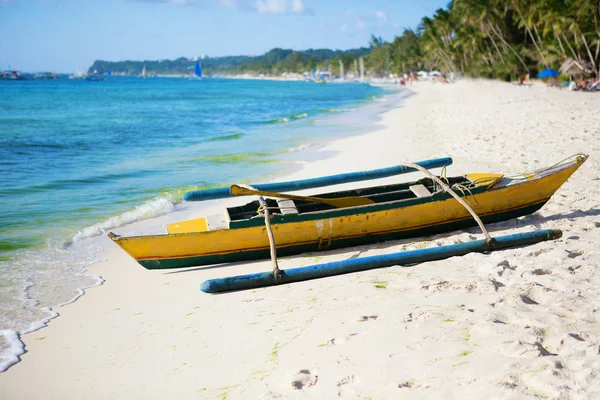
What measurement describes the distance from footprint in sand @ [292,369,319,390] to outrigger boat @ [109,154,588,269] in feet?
9.13

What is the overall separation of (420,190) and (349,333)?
3.46 m

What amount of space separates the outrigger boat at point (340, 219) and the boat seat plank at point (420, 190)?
0.04 feet

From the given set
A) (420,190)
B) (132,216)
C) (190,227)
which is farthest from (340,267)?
(132,216)

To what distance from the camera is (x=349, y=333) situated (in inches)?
167

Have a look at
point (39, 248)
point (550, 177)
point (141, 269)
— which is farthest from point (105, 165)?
point (550, 177)

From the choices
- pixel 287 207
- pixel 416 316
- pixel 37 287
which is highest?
pixel 287 207

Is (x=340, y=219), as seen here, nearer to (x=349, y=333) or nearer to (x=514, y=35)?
(x=349, y=333)

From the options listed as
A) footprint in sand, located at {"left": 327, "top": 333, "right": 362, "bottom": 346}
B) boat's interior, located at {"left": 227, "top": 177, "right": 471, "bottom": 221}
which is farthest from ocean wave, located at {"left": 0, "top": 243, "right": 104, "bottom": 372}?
footprint in sand, located at {"left": 327, "top": 333, "right": 362, "bottom": 346}

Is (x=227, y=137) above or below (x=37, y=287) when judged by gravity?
above

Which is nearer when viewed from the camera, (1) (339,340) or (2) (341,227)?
(1) (339,340)

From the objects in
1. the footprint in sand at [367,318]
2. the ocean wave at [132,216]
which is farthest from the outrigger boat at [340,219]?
the ocean wave at [132,216]

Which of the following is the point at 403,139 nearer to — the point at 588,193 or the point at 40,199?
the point at 588,193

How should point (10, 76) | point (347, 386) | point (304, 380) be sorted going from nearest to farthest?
point (347, 386) < point (304, 380) < point (10, 76)

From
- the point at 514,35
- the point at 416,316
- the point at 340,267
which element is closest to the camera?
the point at 416,316
